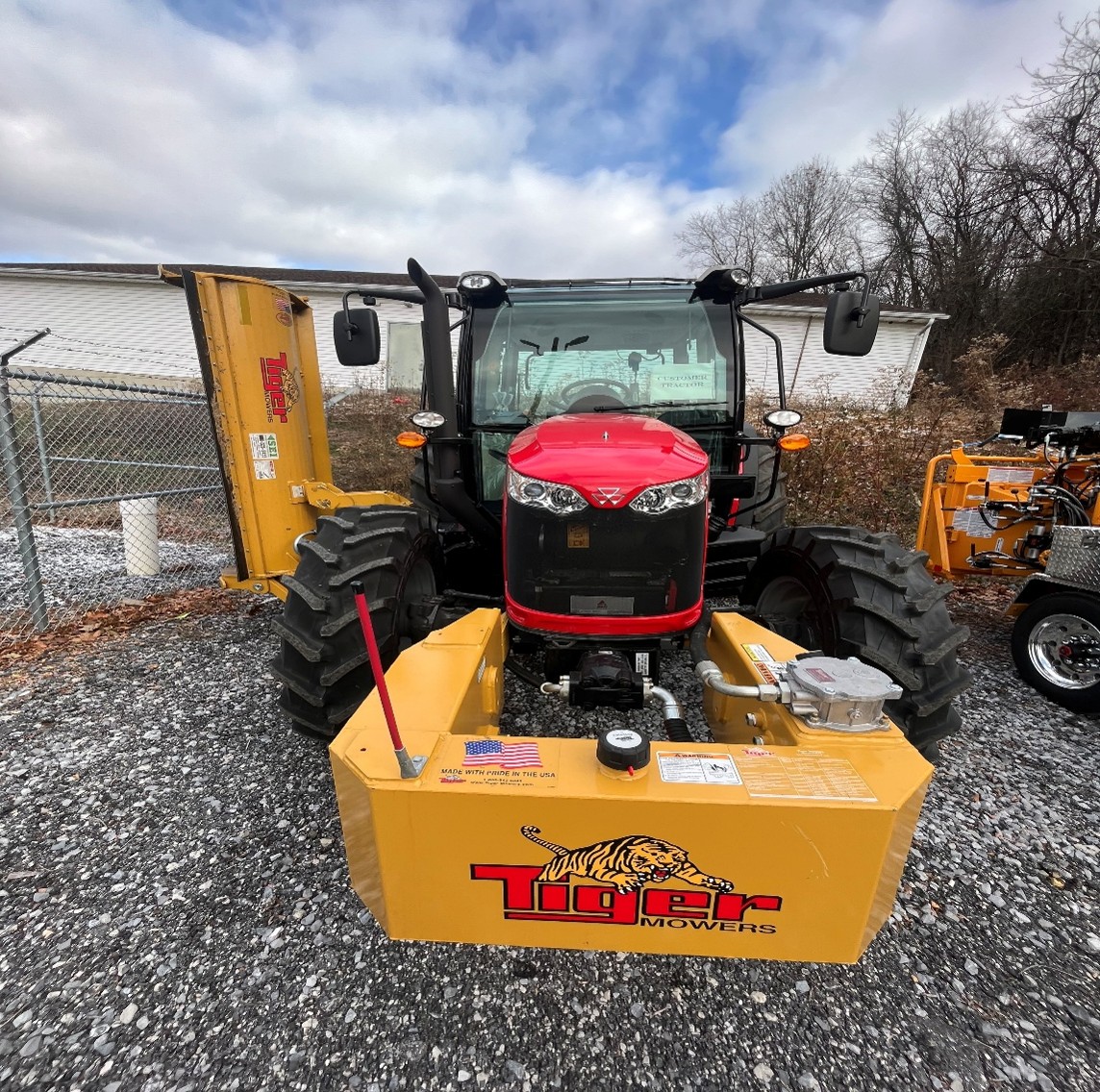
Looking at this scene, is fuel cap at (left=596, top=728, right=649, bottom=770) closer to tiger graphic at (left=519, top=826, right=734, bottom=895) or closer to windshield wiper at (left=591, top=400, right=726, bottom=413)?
tiger graphic at (left=519, top=826, right=734, bottom=895)

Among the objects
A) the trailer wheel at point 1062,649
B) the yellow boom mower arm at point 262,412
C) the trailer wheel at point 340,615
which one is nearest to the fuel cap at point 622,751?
the trailer wheel at point 340,615

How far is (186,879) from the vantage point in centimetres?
215

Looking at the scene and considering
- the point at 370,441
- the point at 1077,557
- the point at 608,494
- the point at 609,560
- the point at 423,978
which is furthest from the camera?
the point at 370,441

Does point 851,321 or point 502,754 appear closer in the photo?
point 502,754

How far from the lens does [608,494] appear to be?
7.00ft

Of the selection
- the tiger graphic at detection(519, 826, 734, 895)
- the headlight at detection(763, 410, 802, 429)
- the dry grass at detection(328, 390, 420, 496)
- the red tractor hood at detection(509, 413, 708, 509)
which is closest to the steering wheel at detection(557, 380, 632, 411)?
the red tractor hood at detection(509, 413, 708, 509)

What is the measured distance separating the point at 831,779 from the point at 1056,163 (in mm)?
25629

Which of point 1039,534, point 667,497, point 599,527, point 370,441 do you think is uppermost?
point 667,497

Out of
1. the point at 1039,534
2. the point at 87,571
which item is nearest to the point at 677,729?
the point at 1039,534

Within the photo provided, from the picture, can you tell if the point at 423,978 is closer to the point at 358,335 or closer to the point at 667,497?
the point at 667,497

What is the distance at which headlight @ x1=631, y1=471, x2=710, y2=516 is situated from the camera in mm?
2164

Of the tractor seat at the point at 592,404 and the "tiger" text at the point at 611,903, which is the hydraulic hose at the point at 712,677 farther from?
the tractor seat at the point at 592,404

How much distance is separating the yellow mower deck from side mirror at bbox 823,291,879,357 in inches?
75.8

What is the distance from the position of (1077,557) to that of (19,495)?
6.88 metres
